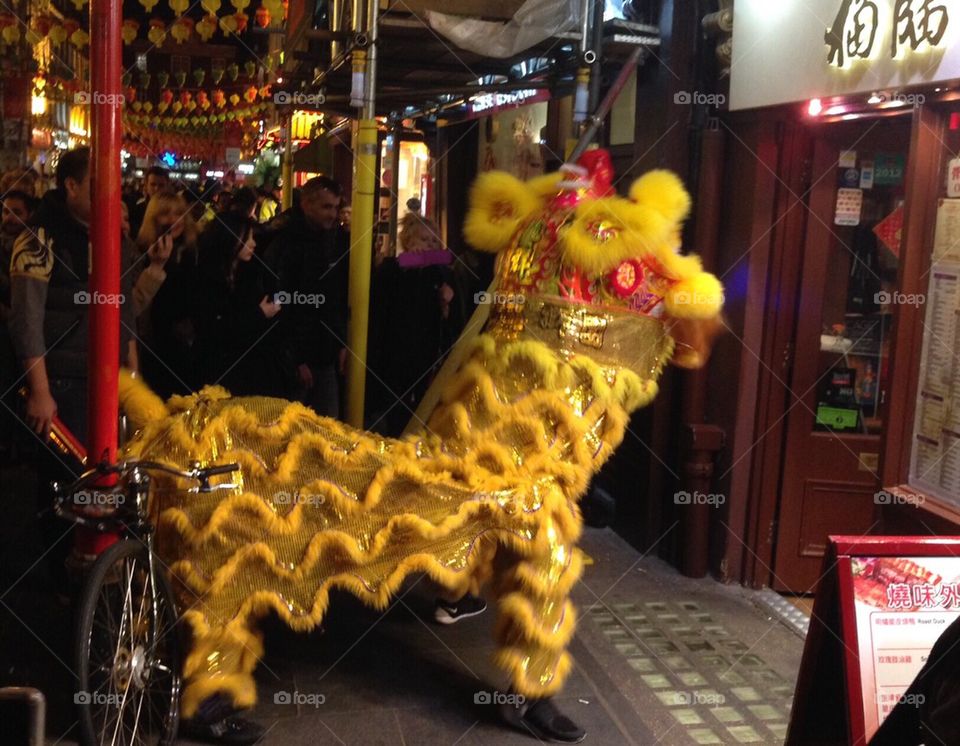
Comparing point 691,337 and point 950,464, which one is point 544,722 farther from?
point 950,464

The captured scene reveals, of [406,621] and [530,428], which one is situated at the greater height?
[530,428]

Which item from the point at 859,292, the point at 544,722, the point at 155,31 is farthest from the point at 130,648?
the point at 155,31

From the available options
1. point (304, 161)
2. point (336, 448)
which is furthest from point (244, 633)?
point (304, 161)

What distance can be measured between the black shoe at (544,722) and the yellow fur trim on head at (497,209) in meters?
1.86

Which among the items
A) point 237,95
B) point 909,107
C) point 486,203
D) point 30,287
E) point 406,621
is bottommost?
point 406,621

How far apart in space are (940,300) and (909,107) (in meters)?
0.90

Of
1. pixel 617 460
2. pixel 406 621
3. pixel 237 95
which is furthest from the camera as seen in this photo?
pixel 237 95

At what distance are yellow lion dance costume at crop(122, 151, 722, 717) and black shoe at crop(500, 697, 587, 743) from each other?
149 millimetres

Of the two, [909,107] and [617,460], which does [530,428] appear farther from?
[617,460]

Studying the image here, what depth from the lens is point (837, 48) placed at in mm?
4504

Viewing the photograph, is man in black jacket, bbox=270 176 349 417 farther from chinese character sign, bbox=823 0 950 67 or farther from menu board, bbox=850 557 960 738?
menu board, bbox=850 557 960 738

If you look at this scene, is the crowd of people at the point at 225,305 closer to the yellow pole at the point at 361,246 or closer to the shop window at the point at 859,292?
the yellow pole at the point at 361,246

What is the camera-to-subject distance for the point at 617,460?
6.52 metres

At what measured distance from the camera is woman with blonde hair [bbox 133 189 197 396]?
18.4 feet
